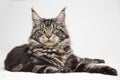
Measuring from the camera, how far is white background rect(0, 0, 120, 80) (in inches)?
63.5

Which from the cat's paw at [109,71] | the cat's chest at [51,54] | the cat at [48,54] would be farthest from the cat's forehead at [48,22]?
the cat's paw at [109,71]

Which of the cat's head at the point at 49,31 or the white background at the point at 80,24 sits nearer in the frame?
the cat's head at the point at 49,31

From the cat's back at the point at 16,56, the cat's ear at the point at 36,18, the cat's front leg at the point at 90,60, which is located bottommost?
the cat's front leg at the point at 90,60

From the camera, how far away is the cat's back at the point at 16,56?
1385 mm

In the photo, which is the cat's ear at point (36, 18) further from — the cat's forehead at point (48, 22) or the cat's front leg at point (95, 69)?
the cat's front leg at point (95, 69)

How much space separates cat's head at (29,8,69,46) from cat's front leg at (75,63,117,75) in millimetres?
185

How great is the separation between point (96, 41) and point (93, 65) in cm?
34

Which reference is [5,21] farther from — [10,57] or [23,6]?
[10,57]

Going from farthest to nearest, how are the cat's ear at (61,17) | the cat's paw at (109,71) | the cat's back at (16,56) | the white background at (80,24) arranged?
the white background at (80,24), the cat's ear at (61,17), the cat's back at (16,56), the cat's paw at (109,71)

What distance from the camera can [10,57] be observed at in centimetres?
148

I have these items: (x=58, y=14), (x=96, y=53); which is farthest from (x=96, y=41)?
(x=58, y=14)

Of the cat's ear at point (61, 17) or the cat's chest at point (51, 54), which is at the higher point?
the cat's ear at point (61, 17)

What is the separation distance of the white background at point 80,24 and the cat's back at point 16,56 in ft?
0.32

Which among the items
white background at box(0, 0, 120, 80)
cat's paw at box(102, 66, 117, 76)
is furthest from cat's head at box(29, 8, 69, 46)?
cat's paw at box(102, 66, 117, 76)
